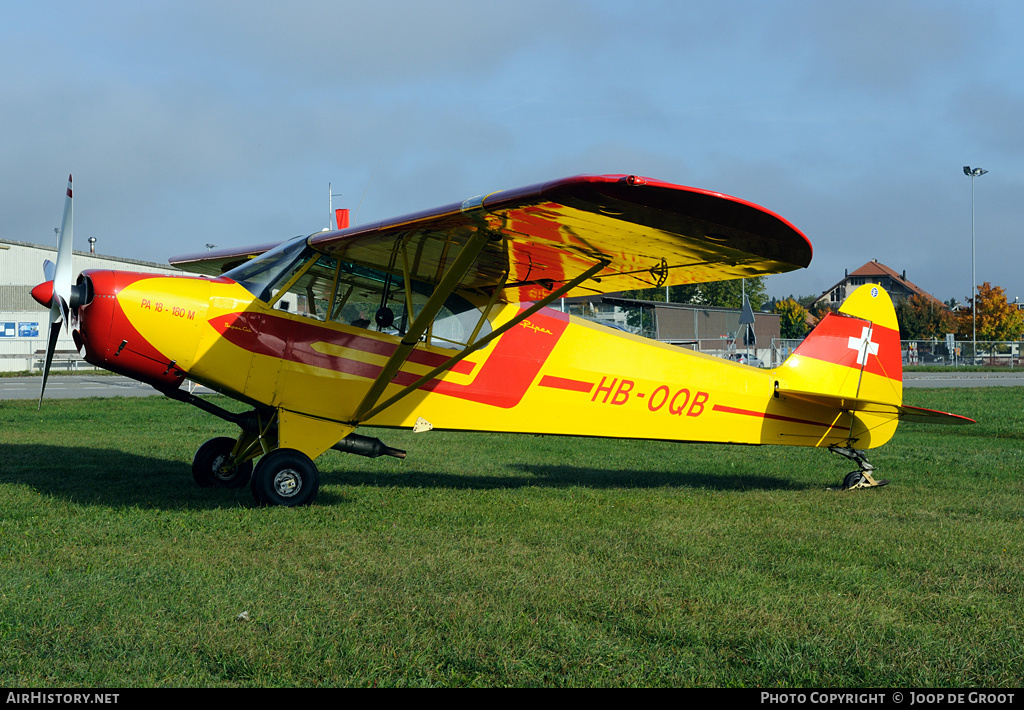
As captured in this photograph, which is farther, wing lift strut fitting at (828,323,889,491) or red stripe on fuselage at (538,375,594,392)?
wing lift strut fitting at (828,323,889,491)

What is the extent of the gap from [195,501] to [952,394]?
79.6 feet

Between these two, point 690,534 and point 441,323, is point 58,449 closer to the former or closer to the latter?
point 441,323

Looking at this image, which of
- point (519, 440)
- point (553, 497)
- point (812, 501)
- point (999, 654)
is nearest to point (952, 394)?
point (519, 440)

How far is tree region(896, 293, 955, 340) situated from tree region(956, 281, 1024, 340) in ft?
7.14

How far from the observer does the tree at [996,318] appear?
68.1 meters

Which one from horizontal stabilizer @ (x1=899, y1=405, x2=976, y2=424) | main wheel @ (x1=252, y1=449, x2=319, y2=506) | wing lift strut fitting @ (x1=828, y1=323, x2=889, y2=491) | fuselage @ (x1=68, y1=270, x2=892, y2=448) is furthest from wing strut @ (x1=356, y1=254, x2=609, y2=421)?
horizontal stabilizer @ (x1=899, y1=405, x2=976, y2=424)

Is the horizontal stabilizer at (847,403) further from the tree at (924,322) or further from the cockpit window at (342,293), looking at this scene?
the tree at (924,322)

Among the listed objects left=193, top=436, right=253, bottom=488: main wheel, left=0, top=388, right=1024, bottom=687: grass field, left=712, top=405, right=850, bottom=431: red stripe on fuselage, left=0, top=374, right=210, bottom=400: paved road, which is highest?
left=712, top=405, right=850, bottom=431: red stripe on fuselage

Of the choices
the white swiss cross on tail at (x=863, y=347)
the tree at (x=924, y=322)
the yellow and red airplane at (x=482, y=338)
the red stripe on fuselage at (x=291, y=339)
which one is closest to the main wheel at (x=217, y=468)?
the yellow and red airplane at (x=482, y=338)

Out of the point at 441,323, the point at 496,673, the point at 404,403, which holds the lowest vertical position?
the point at 496,673

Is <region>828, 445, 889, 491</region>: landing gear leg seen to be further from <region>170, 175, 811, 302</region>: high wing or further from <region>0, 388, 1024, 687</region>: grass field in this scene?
<region>170, 175, 811, 302</region>: high wing

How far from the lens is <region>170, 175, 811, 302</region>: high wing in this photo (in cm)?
518

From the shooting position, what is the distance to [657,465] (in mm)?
10773

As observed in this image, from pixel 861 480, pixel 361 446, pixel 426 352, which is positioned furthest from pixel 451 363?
pixel 861 480
